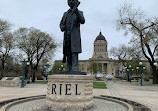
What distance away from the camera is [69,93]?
5711mm

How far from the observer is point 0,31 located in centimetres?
2666

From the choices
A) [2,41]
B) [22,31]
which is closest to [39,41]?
[22,31]

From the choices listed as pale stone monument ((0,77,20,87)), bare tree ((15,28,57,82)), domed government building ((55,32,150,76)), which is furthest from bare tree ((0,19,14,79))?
domed government building ((55,32,150,76))

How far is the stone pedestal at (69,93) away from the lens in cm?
565

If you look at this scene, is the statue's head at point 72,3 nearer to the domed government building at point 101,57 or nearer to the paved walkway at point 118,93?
the paved walkway at point 118,93

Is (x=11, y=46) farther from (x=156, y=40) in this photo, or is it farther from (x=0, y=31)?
(x=156, y=40)

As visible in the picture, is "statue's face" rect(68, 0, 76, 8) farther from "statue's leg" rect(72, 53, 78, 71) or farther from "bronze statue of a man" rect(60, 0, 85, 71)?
"statue's leg" rect(72, 53, 78, 71)

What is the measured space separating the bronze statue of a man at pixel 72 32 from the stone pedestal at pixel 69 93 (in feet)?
2.72

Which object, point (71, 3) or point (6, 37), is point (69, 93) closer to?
point (71, 3)

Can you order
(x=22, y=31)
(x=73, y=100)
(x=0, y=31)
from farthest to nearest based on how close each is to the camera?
1. (x=22, y=31)
2. (x=0, y=31)
3. (x=73, y=100)

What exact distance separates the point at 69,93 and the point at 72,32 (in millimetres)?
2713

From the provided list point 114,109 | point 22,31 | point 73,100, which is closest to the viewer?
point 73,100

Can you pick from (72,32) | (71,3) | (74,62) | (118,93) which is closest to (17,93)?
(74,62)

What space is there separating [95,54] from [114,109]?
105 metres
